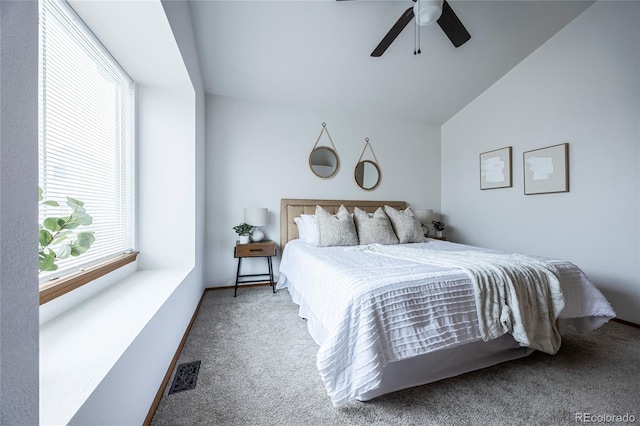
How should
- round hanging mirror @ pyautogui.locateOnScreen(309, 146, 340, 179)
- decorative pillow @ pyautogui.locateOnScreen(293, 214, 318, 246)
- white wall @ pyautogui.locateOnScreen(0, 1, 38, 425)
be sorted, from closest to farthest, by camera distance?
1. white wall @ pyautogui.locateOnScreen(0, 1, 38, 425)
2. decorative pillow @ pyautogui.locateOnScreen(293, 214, 318, 246)
3. round hanging mirror @ pyautogui.locateOnScreen(309, 146, 340, 179)

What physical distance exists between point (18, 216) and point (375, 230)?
2.83m

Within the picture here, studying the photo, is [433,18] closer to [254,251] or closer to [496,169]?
[496,169]

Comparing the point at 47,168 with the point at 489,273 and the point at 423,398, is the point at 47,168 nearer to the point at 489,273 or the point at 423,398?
the point at 423,398

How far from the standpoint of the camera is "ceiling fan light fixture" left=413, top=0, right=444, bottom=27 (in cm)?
177

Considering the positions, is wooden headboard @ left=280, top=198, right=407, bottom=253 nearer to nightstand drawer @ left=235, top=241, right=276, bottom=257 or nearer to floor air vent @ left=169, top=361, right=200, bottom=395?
nightstand drawer @ left=235, top=241, right=276, bottom=257

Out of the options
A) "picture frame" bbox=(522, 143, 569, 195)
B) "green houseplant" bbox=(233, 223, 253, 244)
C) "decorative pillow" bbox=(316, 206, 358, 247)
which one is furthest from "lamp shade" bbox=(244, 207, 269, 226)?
"picture frame" bbox=(522, 143, 569, 195)

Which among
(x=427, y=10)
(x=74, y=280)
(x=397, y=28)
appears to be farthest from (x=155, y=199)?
(x=427, y=10)

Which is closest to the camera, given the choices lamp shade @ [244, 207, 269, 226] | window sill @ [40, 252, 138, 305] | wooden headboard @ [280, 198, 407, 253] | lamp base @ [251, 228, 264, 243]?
window sill @ [40, 252, 138, 305]

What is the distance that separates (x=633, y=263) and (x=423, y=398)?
2630mm

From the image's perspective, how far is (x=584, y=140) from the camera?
2.62m

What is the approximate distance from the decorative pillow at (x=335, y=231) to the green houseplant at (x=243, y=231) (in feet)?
3.06

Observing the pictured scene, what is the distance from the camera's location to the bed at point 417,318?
1231mm

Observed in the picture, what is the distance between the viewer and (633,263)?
2.31 meters

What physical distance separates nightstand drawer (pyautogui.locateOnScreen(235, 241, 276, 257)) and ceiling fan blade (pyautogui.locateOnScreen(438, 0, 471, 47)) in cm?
281
